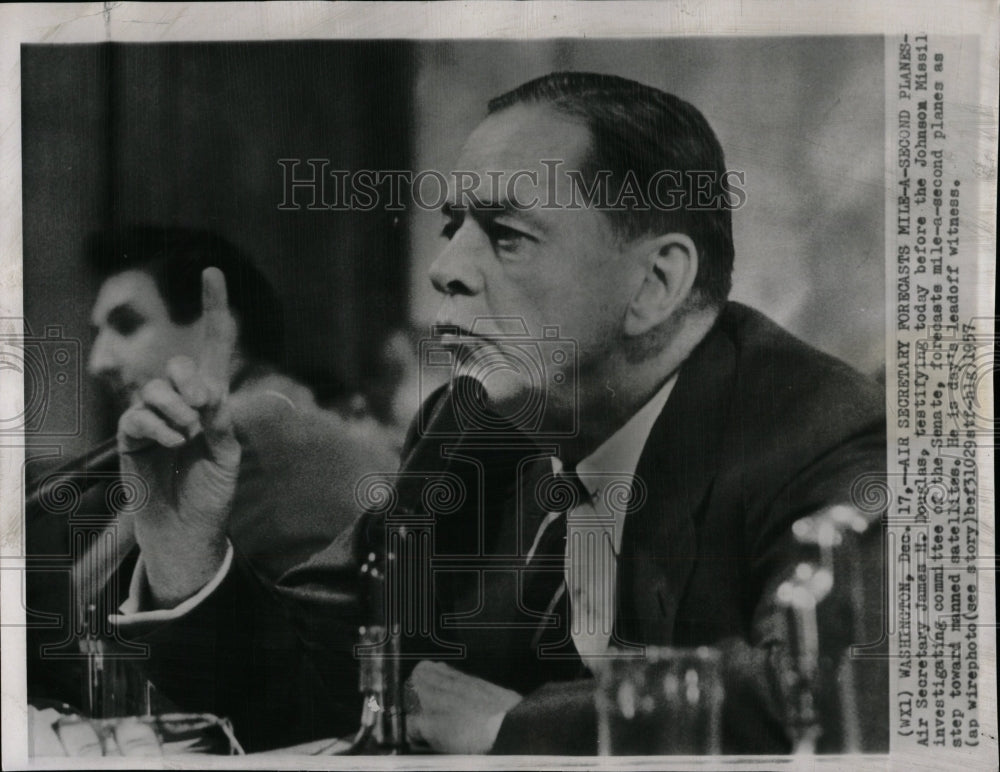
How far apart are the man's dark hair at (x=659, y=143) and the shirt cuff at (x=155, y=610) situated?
3.29 ft

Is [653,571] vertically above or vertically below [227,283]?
below

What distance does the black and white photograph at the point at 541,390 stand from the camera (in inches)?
59.7

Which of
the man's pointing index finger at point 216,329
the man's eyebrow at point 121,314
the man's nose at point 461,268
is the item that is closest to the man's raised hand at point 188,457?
the man's pointing index finger at point 216,329

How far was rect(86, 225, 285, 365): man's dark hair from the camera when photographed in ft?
5.01

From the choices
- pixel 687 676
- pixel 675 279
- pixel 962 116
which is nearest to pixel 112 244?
pixel 675 279

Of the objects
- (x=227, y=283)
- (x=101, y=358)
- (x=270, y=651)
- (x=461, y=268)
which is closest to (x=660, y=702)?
(x=270, y=651)

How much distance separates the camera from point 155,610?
1533 mm

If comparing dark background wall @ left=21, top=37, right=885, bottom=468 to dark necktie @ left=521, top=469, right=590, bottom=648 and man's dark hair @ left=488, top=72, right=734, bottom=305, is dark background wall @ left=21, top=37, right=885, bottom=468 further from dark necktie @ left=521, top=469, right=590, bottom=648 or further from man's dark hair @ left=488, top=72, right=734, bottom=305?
dark necktie @ left=521, top=469, right=590, bottom=648

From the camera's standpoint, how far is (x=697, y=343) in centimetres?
152

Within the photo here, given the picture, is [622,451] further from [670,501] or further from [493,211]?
[493,211]

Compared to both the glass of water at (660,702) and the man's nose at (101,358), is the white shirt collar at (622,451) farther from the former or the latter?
the man's nose at (101,358)

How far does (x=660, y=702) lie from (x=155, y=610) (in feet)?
3.09

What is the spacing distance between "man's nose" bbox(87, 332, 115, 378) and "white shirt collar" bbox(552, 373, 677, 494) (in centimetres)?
84

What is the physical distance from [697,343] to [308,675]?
0.94 metres
